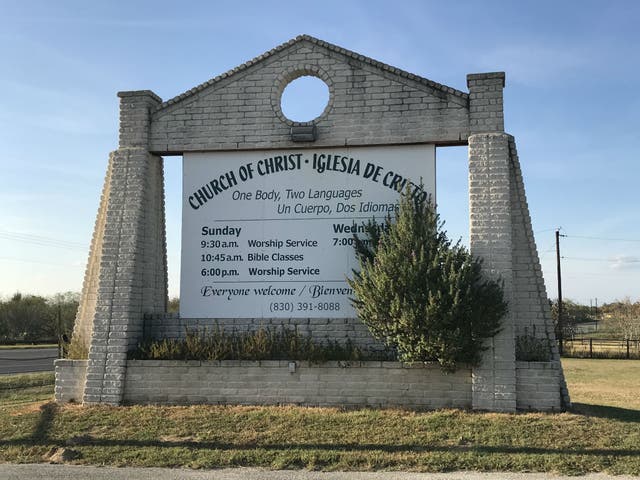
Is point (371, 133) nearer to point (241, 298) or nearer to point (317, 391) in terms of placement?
point (241, 298)

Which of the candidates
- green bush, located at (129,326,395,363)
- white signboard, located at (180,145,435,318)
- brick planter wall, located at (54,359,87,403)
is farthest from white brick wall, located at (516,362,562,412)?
brick planter wall, located at (54,359,87,403)

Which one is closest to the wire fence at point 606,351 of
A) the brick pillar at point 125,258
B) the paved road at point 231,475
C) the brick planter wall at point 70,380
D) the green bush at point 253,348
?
the green bush at point 253,348

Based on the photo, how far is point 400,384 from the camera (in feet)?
29.6

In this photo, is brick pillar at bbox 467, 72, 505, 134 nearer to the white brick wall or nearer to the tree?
the tree

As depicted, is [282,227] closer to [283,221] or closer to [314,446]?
[283,221]

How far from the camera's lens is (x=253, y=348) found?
31.1 feet

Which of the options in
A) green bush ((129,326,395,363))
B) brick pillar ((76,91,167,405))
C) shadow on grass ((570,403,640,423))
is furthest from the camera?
brick pillar ((76,91,167,405))

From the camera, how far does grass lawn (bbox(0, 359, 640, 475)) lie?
6867mm

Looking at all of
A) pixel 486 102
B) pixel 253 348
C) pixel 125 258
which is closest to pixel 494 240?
pixel 486 102

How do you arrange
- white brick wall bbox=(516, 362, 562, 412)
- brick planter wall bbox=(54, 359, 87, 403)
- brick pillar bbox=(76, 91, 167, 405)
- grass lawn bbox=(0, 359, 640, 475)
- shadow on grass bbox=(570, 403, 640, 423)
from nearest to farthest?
grass lawn bbox=(0, 359, 640, 475) → shadow on grass bbox=(570, 403, 640, 423) → white brick wall bbox=(516, 362, 562, 412) → brick pillar bbox=(76, 91, 167, 405) → brick planter wall bbox=(54, 359, 87, 403)

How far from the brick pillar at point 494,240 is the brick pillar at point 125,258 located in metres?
5.36

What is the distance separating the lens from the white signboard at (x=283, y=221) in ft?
32.3

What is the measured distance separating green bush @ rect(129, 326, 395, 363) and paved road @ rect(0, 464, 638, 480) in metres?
2.75

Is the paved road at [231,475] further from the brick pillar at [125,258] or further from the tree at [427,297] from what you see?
the brick pillar at [125,258]
